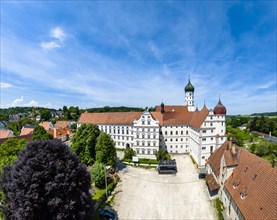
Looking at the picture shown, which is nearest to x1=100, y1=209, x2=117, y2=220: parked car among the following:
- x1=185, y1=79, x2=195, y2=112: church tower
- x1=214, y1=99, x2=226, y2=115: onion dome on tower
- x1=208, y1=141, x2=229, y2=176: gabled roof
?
x1=208, y1=141, x2=229, y2=176: gabled roof

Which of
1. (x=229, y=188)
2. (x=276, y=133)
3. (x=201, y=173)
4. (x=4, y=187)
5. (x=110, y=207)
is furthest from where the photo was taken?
(x=276, y=133)

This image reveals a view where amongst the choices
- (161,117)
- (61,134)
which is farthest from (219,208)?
(61,134)

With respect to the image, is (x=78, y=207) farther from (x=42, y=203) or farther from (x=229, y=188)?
(x=229, y=188)

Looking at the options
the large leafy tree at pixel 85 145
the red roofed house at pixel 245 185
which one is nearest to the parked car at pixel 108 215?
the red roofed house at pixel 245 185

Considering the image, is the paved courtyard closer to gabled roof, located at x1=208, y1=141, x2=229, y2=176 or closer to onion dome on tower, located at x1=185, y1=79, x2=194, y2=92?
gabled roof, located at x1=208, y1=141, x2=229, y2=176

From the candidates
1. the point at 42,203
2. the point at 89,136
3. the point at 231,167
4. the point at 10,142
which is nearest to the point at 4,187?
the point at 42,203

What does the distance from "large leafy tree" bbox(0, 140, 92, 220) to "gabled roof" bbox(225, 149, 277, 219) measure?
17.3m

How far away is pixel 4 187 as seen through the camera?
61.4ft

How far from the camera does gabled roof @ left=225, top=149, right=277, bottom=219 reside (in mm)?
17170

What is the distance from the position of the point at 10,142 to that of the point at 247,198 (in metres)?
40.1

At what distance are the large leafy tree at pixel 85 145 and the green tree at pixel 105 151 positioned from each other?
9.69ft

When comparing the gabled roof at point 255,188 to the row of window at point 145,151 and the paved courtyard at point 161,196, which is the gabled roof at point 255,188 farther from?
the row of window at point 145,151

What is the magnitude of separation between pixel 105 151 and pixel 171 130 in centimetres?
2475

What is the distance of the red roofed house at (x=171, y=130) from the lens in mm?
43469
